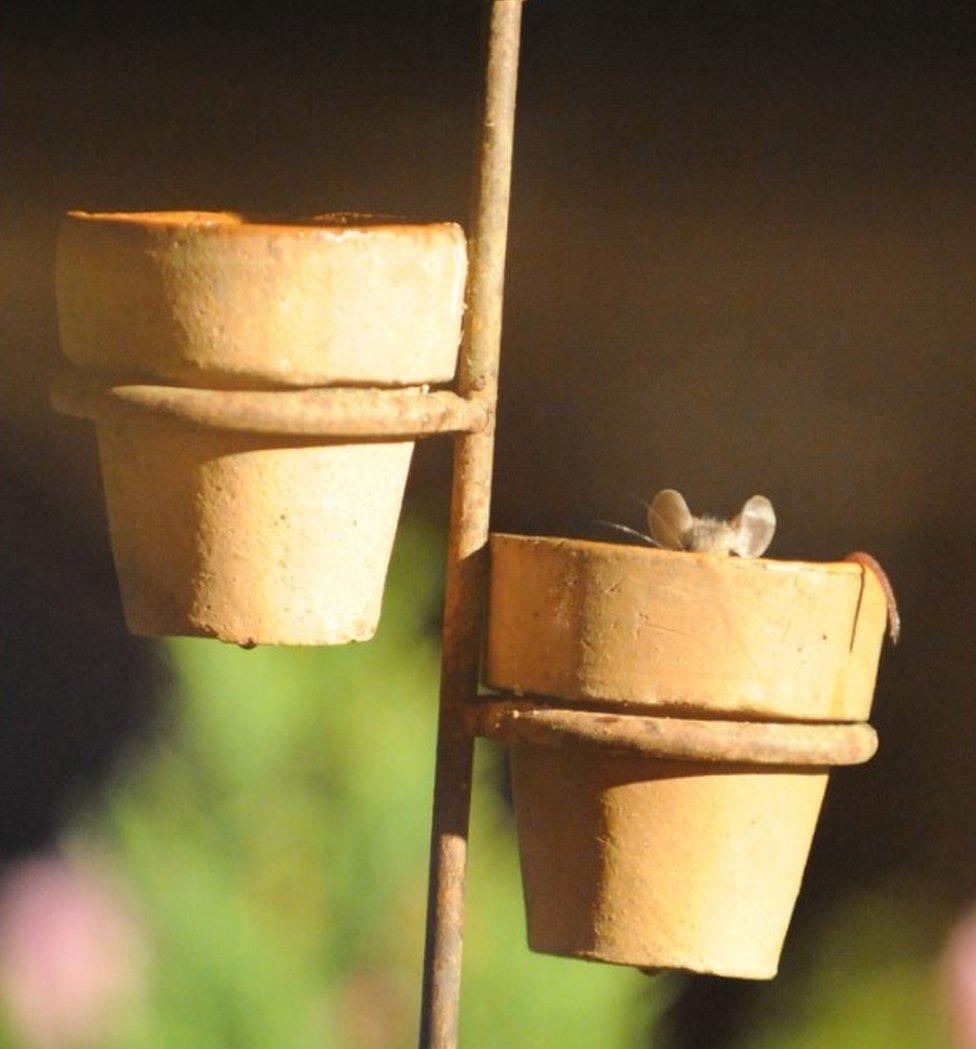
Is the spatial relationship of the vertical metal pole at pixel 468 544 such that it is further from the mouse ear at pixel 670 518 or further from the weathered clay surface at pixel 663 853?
the mouse ear at pixel 670 518

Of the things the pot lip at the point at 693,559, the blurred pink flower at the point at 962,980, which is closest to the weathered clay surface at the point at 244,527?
the pot lip at the point at 693,559

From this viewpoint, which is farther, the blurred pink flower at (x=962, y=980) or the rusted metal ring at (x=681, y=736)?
the blurred pink flower at (x=962, y=980)

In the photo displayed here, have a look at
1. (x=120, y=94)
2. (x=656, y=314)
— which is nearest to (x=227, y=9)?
(x=120, y=94)

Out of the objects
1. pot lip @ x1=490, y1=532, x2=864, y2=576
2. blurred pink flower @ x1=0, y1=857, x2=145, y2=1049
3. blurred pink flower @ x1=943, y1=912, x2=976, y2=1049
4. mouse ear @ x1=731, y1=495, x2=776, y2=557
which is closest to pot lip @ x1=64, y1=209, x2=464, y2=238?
pot lip @ x1=490, y1=532, x2=864, y2=576

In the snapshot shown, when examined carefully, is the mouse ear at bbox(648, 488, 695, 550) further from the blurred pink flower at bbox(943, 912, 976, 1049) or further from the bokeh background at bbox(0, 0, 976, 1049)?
the blurred pink flower at bbox(943, 912, 976, 1049)

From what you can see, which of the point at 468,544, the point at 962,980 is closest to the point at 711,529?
the point at 468,544

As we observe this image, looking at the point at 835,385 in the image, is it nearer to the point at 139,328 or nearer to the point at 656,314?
the point at 656,314

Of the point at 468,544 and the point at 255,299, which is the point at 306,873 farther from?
the point at 255,299

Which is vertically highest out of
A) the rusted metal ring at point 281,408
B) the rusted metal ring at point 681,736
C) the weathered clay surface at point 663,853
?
the rusted metal ring at point 281,408
